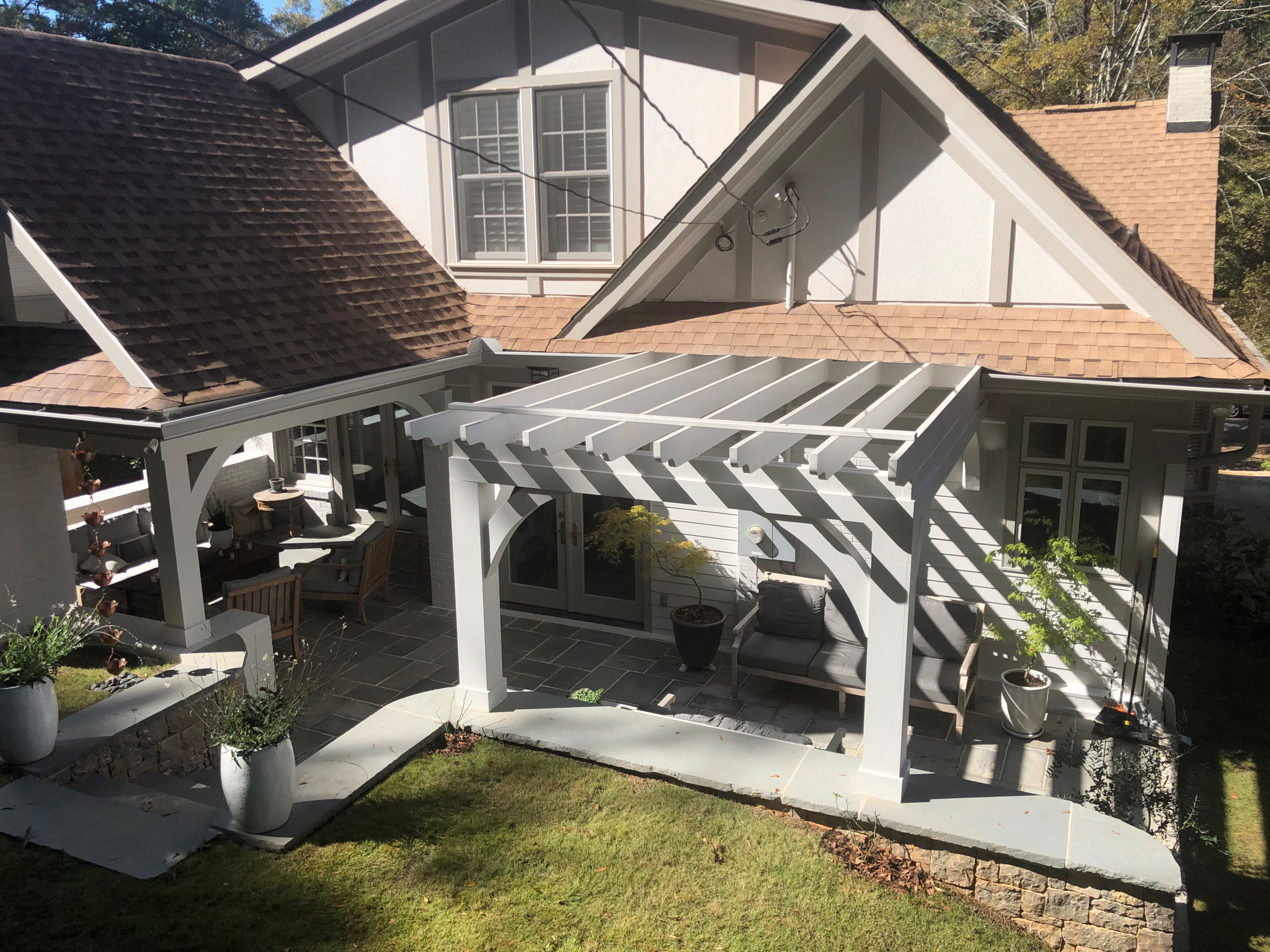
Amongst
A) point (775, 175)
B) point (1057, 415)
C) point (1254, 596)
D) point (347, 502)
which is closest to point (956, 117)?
point (775, 175)

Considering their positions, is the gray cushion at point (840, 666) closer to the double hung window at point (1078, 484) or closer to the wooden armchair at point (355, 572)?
the double hung window at point (1078, 484)

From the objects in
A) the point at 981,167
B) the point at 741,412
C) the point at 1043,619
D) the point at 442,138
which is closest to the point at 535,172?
the point at 442,138

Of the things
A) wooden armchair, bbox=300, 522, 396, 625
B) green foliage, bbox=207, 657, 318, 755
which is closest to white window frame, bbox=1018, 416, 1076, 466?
green foliage, bbox=207, 657, 318, 755

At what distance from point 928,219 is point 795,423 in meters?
3.55

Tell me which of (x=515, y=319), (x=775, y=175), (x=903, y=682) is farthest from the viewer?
(x=515, y=319)

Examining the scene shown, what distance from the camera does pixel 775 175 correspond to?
885cm

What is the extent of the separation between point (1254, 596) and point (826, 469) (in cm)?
836

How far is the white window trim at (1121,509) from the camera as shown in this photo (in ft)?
27.0

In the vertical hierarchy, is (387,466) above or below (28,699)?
above

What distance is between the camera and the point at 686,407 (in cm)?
652

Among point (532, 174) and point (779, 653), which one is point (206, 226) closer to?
point (532, 174)

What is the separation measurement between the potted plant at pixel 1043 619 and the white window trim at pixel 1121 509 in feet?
0.49

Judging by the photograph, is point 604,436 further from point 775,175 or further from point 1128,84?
point 1128,84

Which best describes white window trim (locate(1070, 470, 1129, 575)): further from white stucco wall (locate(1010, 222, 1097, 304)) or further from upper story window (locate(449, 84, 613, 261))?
upper story window (locate(449, 84, 613, 261))
